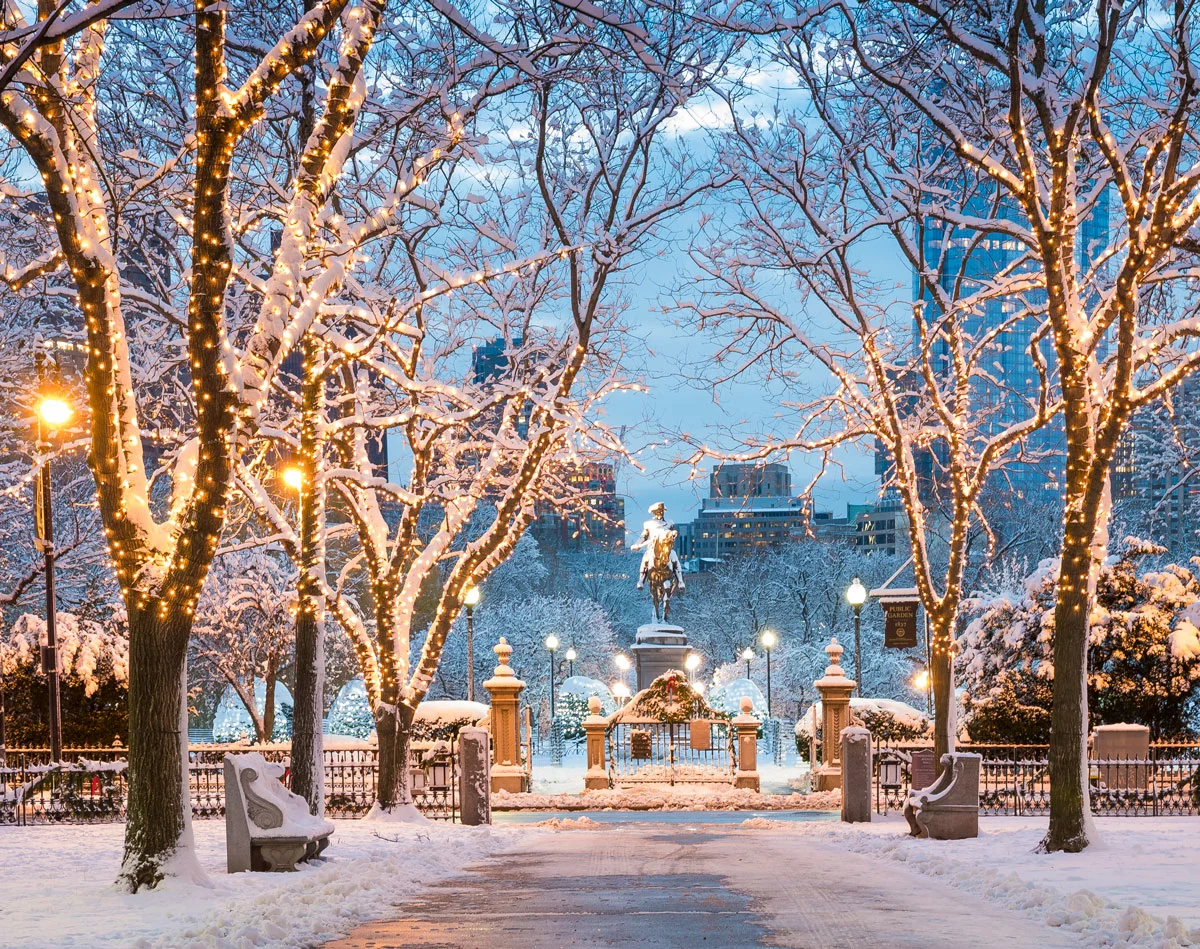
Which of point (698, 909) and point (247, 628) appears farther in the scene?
point (247, 628)

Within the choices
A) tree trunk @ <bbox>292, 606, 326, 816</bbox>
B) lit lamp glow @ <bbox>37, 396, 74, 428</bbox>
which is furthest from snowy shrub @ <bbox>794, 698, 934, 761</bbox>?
lit lamp glow @ <bbox>37, 396, 74, 428</bbox>

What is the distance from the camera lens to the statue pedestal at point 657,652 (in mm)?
34156

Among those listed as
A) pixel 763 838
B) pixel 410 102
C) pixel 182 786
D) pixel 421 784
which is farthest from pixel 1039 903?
pixel 421 784

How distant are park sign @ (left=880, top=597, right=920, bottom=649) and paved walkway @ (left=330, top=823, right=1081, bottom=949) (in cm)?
963

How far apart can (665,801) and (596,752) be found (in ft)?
10.7

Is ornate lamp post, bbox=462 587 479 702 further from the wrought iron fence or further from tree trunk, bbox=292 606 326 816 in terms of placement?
the wrought iron fence

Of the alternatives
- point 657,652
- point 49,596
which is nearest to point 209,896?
point 49,596

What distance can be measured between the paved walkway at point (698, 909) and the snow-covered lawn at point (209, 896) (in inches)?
16.7

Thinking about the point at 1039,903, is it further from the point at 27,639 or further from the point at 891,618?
the point at 27,639

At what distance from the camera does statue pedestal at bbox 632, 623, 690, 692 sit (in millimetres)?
34156

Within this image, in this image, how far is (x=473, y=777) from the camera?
734 inches

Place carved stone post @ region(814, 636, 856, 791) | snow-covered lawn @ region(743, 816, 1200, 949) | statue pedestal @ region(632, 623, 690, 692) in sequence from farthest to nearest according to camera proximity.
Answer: statue pedestal @ region(632, 623, 690, 692), carved stone post @ region(814, 636, 856, 791), snow-covered lawn @ region(743, 816, 1200, 949)

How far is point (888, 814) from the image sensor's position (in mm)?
20594

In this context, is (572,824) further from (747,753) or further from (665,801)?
(747,753)
